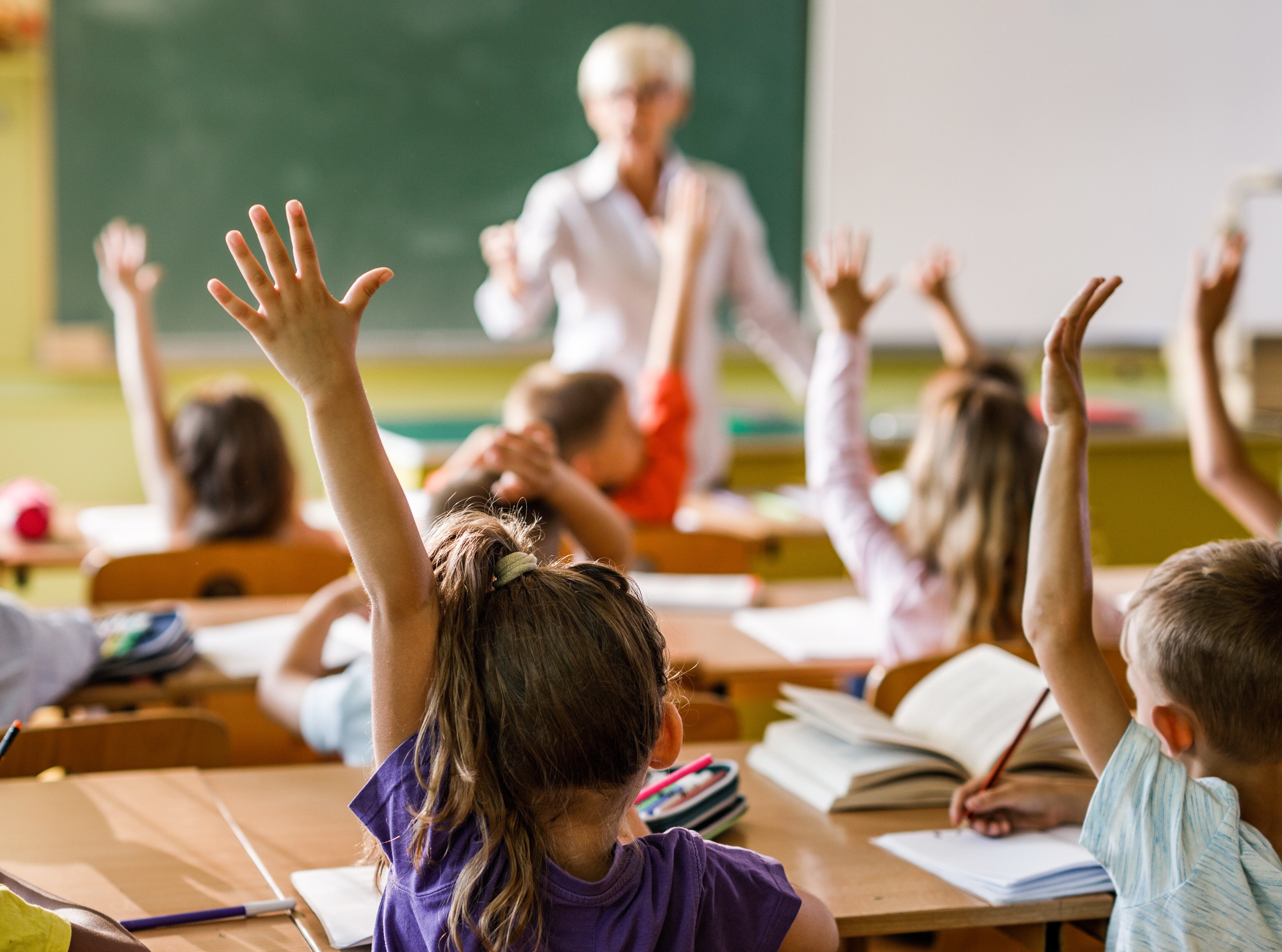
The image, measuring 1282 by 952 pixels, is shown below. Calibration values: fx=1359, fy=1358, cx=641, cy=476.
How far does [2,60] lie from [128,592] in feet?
8.17

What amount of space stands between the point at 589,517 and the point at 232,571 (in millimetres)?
1108

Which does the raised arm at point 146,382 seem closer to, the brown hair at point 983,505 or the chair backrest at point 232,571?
the chair backrest at point 232,571

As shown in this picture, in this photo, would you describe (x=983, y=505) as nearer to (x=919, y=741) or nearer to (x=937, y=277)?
(x=919, y=741)

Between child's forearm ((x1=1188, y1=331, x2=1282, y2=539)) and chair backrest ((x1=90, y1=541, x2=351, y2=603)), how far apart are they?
168 cm

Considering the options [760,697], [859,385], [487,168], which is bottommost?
[760,697]

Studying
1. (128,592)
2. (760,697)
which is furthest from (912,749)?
(128,592)

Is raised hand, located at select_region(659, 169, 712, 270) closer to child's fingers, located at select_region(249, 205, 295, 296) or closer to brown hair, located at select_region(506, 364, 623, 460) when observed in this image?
brown hair, located at select_region(506, 364, 623, 460)

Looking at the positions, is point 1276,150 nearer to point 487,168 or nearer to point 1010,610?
point 487,168

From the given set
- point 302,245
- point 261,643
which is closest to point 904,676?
point 261,643

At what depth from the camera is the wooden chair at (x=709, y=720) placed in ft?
6.21

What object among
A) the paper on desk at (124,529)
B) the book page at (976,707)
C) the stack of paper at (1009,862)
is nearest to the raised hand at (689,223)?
the paper on desk at (124,529)

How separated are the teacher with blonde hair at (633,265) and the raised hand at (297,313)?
2.68m

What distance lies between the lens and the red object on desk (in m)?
3.31

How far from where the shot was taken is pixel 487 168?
4938 millimetres
